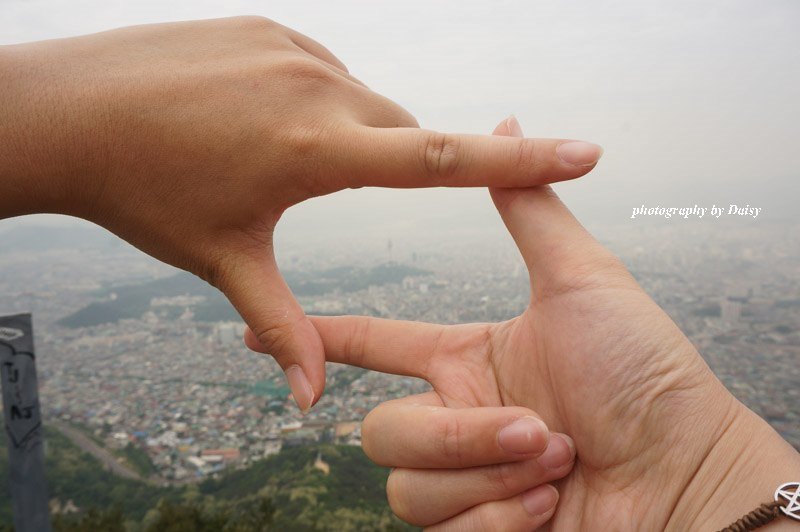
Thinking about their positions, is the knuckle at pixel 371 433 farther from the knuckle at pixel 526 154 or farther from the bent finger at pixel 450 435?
the knuckle at pixel 526 154

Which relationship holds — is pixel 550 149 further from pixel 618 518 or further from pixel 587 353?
pixel 618 518

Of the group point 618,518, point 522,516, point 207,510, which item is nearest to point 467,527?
point 522,516

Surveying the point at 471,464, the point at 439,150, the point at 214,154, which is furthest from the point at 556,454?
the point at 214,154

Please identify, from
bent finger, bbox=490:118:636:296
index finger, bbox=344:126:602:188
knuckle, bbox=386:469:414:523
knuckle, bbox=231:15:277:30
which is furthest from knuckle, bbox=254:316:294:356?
knuckle, bbox=231:15:277:30

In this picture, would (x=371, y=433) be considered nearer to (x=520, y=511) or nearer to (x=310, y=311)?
(x=520, y=511)

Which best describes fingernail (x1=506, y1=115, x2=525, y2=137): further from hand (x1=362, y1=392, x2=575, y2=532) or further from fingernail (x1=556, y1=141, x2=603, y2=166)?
hand (x1=362, y1=392, x2=575, y2=532)
